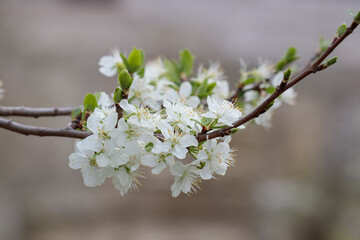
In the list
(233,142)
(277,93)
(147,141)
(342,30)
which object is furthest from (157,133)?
(233,142)

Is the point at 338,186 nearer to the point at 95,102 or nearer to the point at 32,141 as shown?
the point at 32,141

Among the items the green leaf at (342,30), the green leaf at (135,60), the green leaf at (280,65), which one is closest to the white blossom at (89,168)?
the green leaf at (135,60)

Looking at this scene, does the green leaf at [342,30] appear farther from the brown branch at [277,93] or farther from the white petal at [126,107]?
the white petal at [126,107]

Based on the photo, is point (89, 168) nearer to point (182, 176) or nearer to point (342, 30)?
point (182, 176)

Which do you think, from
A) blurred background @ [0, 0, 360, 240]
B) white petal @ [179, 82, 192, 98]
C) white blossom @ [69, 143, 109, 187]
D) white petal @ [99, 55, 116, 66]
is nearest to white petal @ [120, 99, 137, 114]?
white blossom @ [69, 143, 109, 187]

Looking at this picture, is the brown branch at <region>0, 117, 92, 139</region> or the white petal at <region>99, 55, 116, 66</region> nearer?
the brown branch at <region>0, 117, 92, 139</region>

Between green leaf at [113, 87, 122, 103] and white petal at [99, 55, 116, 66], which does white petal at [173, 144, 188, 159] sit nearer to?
green leaf at [113, 87, 122, 103]
